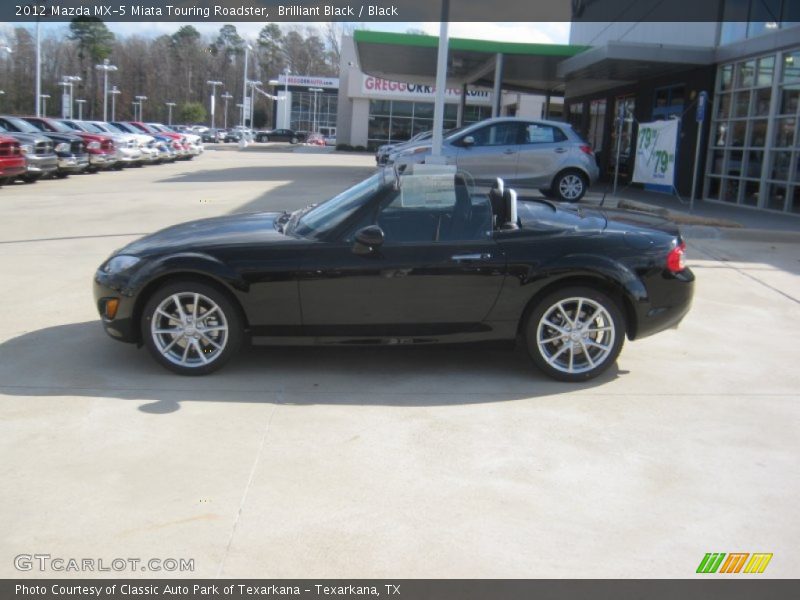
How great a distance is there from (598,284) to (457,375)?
1198 millimetres

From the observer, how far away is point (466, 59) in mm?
25484

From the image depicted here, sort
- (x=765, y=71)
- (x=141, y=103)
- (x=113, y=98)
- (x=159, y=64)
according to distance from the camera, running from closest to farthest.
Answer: (x=765, y=71), (x=113, y=98), (x=141, y=103), (x=159, y=64)

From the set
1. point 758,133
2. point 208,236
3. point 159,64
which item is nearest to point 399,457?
point 208,236

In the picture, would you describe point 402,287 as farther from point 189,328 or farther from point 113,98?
point 113,98

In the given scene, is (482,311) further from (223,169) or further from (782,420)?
(223,169)

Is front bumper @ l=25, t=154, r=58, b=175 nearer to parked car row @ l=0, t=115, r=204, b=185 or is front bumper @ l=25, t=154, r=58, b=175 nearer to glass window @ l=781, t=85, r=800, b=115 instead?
parked car row @ l=0, t=115, r=204, b=185

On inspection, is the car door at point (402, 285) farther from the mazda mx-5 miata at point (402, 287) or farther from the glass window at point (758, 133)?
the glass window at point (758, 133)

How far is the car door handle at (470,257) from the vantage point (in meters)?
5.39

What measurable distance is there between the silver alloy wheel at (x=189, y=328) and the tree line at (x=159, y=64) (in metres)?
77.9

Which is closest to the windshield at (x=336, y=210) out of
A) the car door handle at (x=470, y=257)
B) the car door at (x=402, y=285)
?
the car door at (x=402, y=285)

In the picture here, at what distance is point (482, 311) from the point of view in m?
5.43

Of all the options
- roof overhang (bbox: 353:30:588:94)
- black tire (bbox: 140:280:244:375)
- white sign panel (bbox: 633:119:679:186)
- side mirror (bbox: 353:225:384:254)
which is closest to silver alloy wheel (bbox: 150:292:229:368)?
black tire (bbox: 140:280:244:375)

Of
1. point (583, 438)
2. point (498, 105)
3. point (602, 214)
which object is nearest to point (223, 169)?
point (498, 105)

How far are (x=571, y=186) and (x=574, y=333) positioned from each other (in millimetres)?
10503
